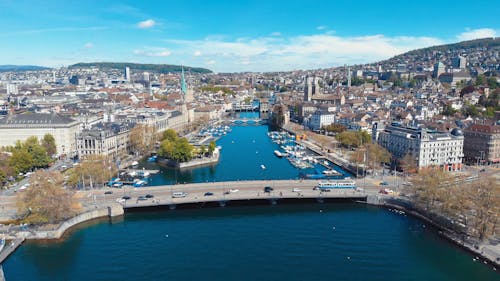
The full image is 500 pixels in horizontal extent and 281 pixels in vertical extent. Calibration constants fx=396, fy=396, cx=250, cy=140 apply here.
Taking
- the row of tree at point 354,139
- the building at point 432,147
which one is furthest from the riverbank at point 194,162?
the building at point 432,147

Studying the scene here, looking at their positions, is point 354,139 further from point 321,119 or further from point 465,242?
point 465,242

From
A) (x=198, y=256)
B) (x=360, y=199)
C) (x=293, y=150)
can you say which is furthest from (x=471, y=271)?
(x=293, y=150)

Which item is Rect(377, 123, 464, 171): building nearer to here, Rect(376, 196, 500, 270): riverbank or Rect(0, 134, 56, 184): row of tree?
Rect(376, 196, 500, 270): riverbank

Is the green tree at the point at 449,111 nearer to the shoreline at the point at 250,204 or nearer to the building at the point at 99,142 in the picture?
the shoreline at the point at 250,204

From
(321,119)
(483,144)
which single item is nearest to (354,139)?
(483,144)

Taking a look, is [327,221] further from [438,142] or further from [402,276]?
[438,142]

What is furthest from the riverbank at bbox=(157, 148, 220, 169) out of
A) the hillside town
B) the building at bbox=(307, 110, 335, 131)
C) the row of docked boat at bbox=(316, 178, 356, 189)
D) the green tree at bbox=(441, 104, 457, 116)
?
the green tree at bbox=(441, 104, 457, 116)
